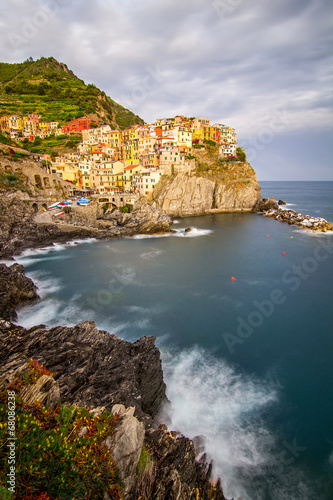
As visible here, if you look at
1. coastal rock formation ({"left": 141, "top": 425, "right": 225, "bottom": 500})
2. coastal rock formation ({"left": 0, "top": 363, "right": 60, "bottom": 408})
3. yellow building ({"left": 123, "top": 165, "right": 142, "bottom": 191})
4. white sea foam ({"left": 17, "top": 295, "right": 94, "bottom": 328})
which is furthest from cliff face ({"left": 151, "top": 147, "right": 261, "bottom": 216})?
coastal rock formation ({"left": 141, "top": 425, "right": 225, "bottom": 500})

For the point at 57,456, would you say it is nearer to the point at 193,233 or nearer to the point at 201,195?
the point at 193,233

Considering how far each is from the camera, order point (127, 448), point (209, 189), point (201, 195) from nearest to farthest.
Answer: point (127, 448)
point (201, 195)
point (209, 189)

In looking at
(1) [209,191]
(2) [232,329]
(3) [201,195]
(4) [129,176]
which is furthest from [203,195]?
(2) [232,329]

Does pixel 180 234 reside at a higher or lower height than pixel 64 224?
lower

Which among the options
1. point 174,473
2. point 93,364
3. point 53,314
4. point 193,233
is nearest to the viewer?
point 174,473

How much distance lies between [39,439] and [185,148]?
68800 millimetres

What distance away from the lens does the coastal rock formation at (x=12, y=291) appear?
19.2 metres

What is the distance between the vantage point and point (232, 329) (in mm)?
19328

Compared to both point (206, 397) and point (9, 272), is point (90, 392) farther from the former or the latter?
point (9, 272)

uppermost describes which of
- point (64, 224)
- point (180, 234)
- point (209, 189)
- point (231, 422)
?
point (209, 189)

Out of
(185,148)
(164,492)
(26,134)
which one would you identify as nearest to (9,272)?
(164,492)

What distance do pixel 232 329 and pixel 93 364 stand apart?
11.0 m

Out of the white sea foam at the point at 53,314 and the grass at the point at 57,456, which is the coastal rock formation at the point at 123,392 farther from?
the white sea foam at the point at 53,314

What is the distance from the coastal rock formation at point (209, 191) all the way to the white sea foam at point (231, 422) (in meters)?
49.5
